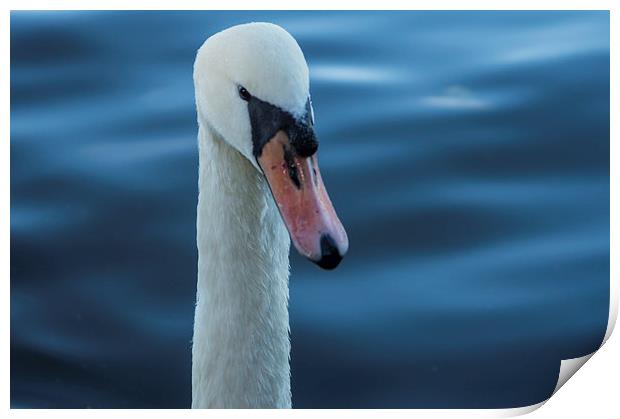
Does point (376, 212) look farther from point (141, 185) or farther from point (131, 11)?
point (131, 11)

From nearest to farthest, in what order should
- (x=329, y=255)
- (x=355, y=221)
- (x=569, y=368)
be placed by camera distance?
(x=329, y=255) < (x=569, y=368) < (x=355, y=221)

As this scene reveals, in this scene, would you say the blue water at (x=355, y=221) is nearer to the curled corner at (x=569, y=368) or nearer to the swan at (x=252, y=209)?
the curled corner at (x=569, y=368)

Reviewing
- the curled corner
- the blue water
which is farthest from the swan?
the curled corner

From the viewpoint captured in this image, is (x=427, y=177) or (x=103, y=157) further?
(x=427, y=177)

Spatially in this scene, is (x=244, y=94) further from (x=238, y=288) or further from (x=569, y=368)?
(x=569, y=368)

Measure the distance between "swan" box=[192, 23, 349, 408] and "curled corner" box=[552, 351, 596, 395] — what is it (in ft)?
1.63

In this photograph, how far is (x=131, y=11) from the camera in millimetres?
2566

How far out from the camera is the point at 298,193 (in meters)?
2.20

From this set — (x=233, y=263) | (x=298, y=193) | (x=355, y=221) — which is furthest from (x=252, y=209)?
(x=355, y=221)

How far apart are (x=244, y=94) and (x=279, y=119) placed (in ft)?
0.24

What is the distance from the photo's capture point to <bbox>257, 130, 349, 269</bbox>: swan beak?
217cm

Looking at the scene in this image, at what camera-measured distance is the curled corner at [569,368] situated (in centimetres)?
267

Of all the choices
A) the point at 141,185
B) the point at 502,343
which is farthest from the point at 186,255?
the point at 502,343
